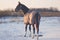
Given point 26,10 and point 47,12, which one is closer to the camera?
point 26,10

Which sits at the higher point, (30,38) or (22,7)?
(22,7)

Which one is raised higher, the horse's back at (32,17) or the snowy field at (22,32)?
the horse's back at (32,17)

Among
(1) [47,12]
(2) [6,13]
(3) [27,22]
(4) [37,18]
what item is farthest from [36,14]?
(1) [47,12]

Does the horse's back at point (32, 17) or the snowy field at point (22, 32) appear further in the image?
the snowy field at point (22, 32)

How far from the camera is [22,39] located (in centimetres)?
1122

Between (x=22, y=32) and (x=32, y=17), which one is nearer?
(x=32, y=17)

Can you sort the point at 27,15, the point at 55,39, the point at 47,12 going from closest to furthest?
the point at 55,39 < the point at 27,15 < the point at 47,12

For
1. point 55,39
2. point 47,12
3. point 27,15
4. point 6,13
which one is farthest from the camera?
point 47,12

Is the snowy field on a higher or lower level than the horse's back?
lower

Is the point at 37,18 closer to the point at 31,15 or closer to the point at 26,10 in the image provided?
the point at 31,15

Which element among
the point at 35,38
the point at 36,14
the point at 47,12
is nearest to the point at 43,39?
the point at 35,38

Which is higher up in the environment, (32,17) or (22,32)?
(32,17)

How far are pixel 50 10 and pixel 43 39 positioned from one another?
117ft

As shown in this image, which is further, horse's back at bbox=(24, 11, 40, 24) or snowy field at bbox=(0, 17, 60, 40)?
snowy field at bbox=(0, 17, 60, 40)
